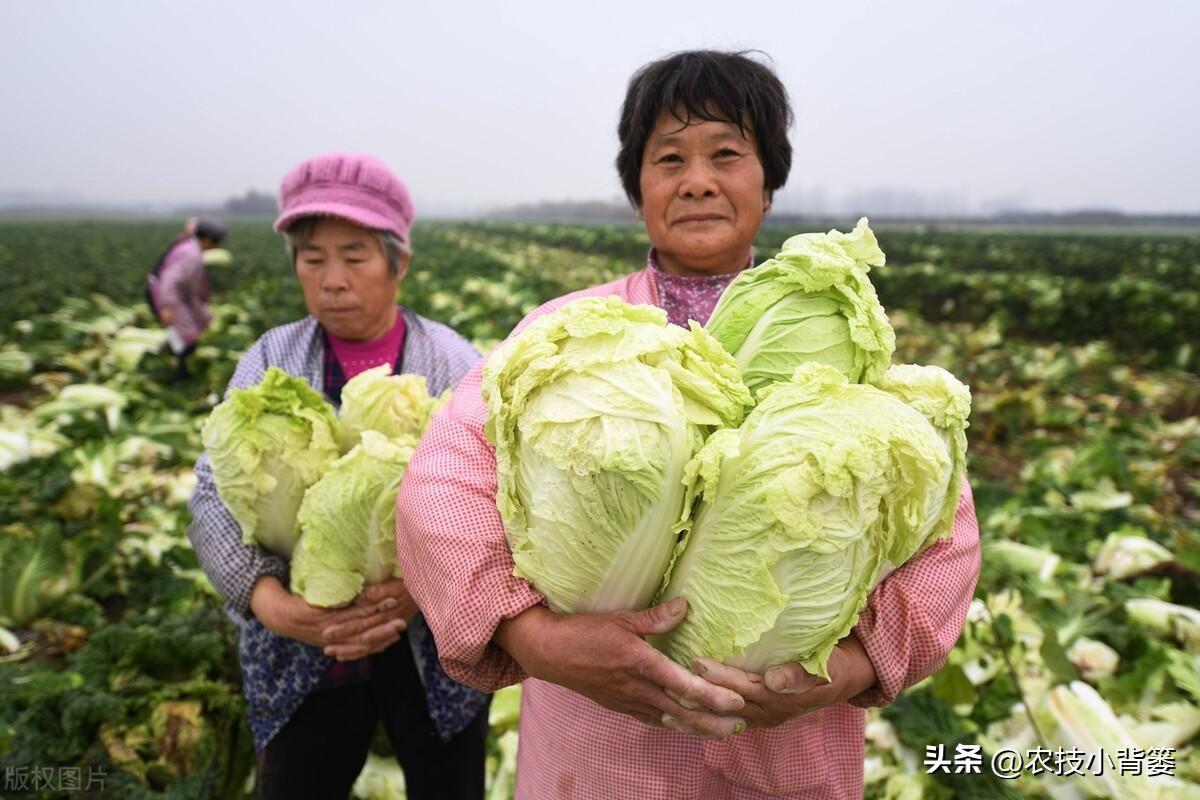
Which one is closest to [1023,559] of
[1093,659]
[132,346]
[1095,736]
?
[1093,659]

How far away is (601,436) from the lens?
1.18 metres

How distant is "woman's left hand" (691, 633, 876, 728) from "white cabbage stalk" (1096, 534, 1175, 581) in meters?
3.94

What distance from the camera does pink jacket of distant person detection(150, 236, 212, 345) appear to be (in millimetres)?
9461

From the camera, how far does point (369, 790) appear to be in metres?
3.30

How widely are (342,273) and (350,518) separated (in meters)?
0.91

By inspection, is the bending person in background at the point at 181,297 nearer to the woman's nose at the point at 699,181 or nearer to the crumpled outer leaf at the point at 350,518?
the crumpled outer leaf at the point at 350,518

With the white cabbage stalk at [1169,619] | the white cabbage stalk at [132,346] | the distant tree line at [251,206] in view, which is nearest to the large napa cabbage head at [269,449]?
the white cabbage stalk at [1169,619]

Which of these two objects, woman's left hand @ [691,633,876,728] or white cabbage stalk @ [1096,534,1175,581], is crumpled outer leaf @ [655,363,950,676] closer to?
woman's left hand @ [691,633,876,728]

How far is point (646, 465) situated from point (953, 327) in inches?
688

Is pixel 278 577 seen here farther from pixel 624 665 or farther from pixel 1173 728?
pixel 1173 728

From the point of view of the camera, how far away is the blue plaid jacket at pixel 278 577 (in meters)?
2.14

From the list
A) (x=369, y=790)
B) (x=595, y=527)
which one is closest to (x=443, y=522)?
(x=595, y=527)

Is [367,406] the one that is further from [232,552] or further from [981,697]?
[981,697]

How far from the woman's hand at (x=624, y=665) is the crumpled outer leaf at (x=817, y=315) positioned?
1.69 ft
